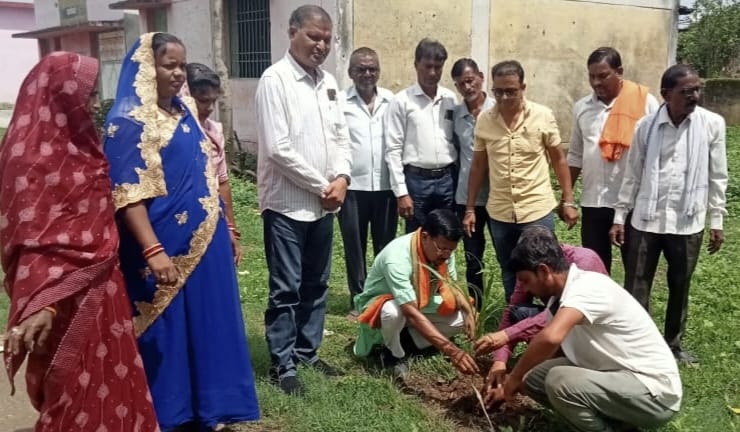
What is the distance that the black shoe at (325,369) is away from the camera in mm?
4059

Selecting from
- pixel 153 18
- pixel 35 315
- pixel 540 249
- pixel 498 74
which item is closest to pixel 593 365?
pixel 540 249

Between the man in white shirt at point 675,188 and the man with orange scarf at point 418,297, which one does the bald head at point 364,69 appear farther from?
the man in white shirt at point 675,188

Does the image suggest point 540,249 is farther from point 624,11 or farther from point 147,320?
point 624,11

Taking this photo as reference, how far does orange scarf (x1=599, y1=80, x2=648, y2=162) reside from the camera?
14.1 ft

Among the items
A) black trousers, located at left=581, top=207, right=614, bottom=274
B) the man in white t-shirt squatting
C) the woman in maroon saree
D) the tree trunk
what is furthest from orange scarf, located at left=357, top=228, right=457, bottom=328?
the tree trunk

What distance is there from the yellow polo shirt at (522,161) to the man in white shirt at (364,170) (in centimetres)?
101

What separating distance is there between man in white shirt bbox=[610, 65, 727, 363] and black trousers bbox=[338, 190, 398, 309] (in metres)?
1.74

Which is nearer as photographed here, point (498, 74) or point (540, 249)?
point (540, 249)

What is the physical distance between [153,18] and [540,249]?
1230cm

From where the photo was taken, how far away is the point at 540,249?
3102 mm

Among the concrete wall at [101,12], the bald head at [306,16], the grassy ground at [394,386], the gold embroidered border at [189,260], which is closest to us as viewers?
the gold embroidered border at [189,260]

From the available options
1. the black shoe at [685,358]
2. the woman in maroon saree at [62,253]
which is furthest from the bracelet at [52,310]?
the black shoe at [685,358]

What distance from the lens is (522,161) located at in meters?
4.43

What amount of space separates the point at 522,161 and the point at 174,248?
2291mm
